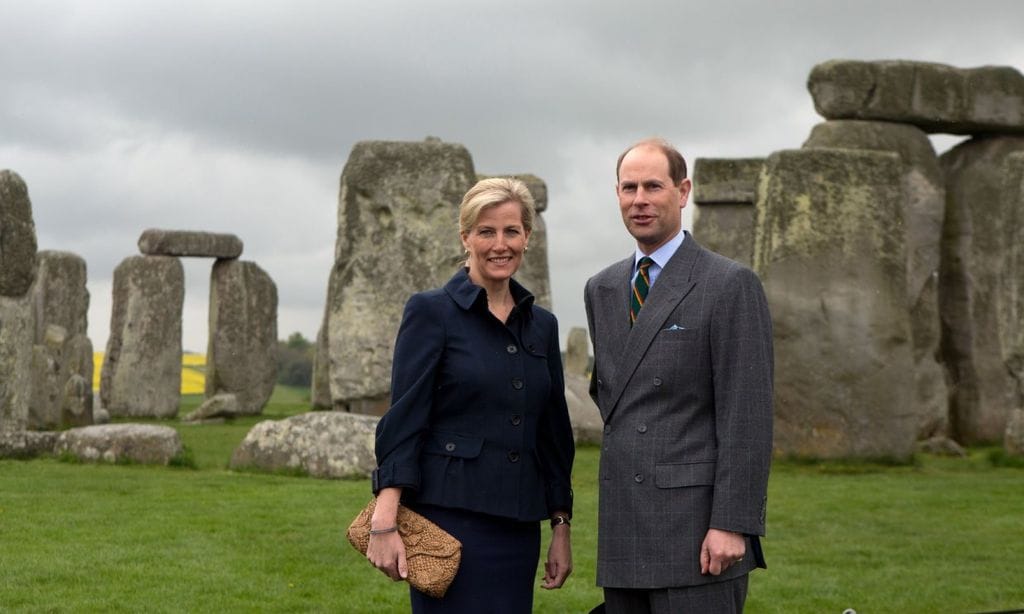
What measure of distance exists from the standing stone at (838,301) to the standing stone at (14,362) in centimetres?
625

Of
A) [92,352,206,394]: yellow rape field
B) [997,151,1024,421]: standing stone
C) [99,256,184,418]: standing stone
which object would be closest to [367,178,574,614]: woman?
[997,151,1024,421]: standing stone

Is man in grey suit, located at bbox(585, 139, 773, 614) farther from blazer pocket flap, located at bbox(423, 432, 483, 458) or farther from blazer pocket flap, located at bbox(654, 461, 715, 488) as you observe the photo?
blazer pocket flap, located at bbox(423, 432, 483, 458)

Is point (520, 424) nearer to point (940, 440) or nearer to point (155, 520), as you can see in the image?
point (155, 520)

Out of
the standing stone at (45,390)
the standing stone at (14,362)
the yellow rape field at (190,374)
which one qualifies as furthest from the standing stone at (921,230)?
the yellow rape field at (190,374)

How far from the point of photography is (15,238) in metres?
12.8

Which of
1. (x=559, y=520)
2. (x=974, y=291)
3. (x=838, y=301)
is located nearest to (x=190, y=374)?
(x=974, y=291)

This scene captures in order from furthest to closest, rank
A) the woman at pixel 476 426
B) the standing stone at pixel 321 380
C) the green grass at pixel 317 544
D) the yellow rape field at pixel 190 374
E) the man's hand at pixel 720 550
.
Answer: the yellow rape field at pixel 190 374 → the standing stone at pixel 321 380 → the green grass at pixel 317 544 → the woman at pixel 476 426 → the man's hand at pixel 720 550

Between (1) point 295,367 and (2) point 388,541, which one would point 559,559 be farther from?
(1) point 295,367

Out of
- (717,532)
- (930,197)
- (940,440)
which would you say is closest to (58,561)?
(717,532)

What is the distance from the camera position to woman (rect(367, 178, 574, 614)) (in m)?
3.98

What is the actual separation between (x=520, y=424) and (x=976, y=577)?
14.7ft

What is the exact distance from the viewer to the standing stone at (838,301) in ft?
42.3

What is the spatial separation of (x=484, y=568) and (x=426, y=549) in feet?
0.54

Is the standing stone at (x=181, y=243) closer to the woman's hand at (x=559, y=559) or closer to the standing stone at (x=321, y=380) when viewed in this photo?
the standing stone at (x=321, y=380)
